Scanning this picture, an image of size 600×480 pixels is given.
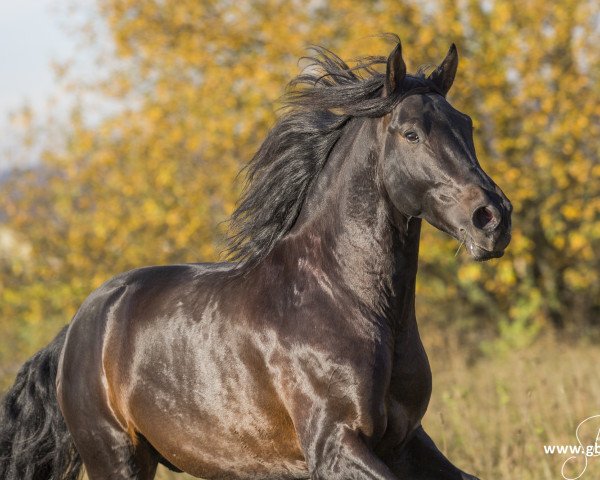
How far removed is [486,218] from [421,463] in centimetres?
107

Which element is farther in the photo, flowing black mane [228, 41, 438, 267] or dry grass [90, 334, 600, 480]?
dry grass [90, 334, 600, 480]

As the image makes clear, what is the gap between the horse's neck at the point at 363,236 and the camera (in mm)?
3592

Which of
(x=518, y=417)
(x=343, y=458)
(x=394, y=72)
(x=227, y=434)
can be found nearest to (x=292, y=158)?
(x=394, y=72)

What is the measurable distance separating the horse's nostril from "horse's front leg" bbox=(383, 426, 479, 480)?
962 mm

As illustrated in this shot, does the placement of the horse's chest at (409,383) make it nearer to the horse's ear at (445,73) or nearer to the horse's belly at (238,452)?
the horse's belly at (238,452)

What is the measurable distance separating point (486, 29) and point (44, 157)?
19.2 feet

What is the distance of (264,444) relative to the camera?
369cm

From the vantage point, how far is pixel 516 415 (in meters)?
6.98

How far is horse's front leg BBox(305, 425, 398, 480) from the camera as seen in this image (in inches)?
129

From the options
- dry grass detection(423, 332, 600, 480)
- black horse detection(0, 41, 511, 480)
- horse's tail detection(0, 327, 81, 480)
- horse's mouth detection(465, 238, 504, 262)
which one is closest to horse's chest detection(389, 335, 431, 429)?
black horse detection(0, 41, 511, 480)

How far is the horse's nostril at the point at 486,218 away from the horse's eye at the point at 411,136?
1.22 ft

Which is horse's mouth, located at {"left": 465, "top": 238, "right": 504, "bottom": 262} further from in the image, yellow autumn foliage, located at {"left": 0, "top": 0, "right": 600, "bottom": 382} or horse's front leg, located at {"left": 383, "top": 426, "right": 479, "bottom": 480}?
yellow autumn foliage, located at {"left": 0, "top": 0, "right": 600, "bottom": 382}

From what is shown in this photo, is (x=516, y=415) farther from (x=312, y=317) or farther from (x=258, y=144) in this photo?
(x=258, y=144)

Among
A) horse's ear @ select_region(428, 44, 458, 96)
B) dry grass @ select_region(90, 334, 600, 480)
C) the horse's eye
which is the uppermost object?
horse's ear @ select_region(428, 44, 458, 96)
